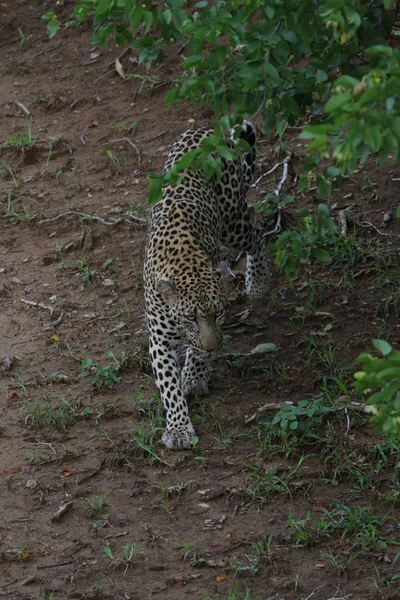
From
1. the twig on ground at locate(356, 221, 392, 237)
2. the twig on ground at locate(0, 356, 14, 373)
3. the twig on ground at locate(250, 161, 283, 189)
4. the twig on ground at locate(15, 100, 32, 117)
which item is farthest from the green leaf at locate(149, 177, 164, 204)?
the twig on ground at locate(15, 100, 32, 117)

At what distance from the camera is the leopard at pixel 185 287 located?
25.2 ft

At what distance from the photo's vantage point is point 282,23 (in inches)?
226

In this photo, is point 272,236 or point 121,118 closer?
point 272,236

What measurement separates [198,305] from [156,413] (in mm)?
1026

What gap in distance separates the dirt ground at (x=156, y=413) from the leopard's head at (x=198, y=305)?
0.70m

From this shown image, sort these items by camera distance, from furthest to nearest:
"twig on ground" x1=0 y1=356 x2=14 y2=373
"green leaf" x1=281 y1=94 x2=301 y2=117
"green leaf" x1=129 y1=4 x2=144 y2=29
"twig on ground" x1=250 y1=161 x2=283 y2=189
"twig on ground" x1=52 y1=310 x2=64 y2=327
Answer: "twig on ground" x1=250 y1=161 x2=283 y2=189, "twig on ground" x1=52 y1=310 x2=64 y2=327, "twig on ground" x1=0 y1=356 x2=14 y2=373, "green leaf" x1=281 y1=94 x2=301 y2=117, "green leaf" x1=129 y1=4 x2=144 y2=29

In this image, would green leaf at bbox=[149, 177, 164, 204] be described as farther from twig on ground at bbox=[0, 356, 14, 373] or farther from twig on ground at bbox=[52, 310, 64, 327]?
twig on ground at bbox=[52, 310, 64, 327]

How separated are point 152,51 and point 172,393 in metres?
2.53

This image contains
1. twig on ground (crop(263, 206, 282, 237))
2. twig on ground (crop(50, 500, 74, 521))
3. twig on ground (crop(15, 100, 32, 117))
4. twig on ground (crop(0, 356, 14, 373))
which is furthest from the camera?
twig on ground (crop(15, 100, 32, 117))

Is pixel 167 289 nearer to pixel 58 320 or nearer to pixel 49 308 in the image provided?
pixel 58 320

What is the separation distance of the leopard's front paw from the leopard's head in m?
0.57

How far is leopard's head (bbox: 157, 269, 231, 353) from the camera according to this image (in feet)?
25.0

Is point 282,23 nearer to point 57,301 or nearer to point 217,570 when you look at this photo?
point 217,570

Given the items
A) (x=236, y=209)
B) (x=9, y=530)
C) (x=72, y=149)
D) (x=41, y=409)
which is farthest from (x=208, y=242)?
(x=72, y=149)
